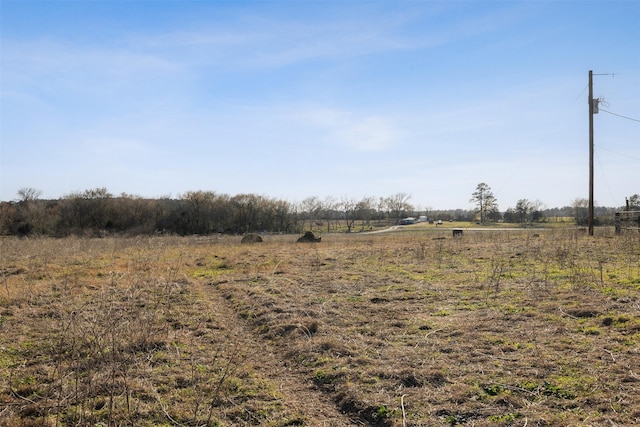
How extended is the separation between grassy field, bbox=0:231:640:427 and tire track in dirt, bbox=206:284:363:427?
0.08 feet

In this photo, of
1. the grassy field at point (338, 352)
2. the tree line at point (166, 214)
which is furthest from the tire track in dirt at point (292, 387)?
the tree line at point (166, 214)

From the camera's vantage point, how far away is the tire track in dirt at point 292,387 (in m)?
4.46

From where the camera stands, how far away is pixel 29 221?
50.1 metres

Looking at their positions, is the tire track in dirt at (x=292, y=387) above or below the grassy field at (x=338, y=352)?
below

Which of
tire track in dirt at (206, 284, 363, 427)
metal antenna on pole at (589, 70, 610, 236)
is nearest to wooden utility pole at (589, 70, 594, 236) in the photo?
metal antenna on pole at (589, 70, 610, 236)

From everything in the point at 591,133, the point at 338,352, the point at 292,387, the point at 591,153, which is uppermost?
the point at 591,133

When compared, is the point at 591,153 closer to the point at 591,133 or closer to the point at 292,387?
the point at 591,133

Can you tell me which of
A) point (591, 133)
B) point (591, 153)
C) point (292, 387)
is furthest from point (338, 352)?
point (591, 133)

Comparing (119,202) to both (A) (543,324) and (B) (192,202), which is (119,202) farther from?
A: (A) (543,324)

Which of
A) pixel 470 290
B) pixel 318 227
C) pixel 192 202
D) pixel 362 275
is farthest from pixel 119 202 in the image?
pixel 470 290

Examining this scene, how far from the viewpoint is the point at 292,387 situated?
5.34 m

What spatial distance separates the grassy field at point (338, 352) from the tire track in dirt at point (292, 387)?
25 millimetres

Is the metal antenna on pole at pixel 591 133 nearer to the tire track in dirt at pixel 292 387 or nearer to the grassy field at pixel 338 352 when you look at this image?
the grassy field at pixel 338 352

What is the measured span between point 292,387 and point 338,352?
1152mm
